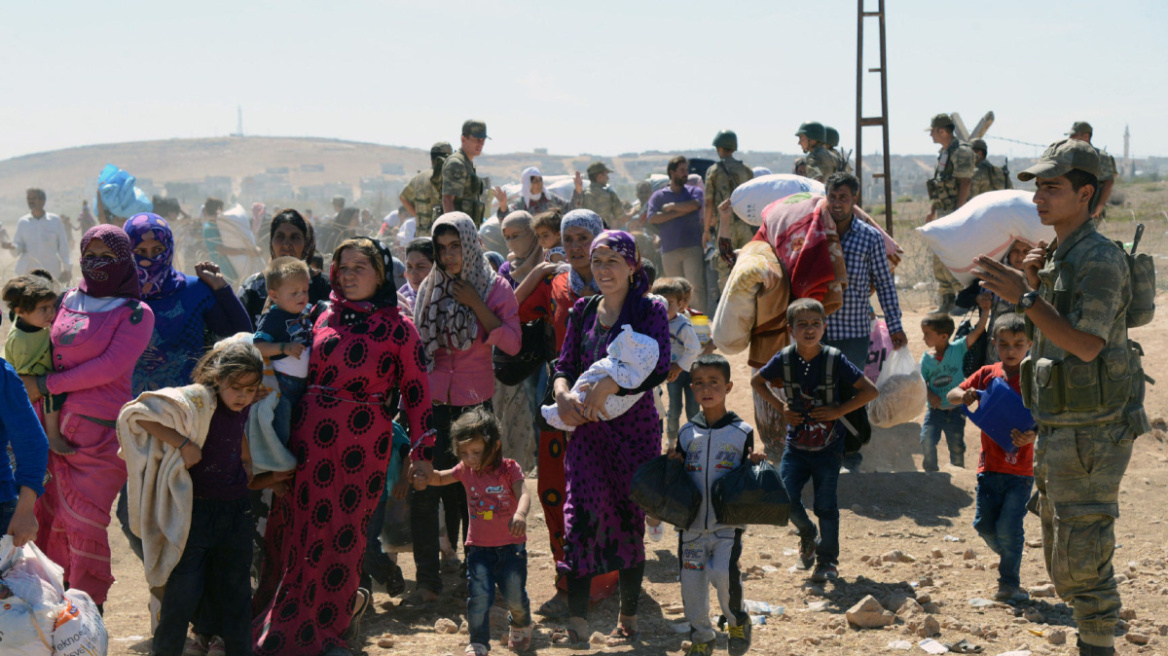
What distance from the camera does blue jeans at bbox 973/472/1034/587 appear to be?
5266 millimetres

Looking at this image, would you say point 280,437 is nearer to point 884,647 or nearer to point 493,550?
point 493,550

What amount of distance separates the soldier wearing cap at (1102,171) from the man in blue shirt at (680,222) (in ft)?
11.9

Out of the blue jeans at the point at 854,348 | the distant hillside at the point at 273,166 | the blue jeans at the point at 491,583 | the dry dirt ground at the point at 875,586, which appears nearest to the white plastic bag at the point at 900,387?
the dry dirt ground at the point at 875,586

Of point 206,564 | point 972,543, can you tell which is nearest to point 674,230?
point 972,543

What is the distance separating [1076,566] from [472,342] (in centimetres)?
279

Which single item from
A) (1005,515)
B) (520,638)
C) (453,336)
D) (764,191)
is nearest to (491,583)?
(520,638)

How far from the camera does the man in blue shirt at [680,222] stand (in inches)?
438

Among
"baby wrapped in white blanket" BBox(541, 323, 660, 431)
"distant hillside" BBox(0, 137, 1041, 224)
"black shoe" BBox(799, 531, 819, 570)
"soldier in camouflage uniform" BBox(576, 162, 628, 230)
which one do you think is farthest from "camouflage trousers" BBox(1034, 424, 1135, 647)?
"distant hillside" BBox(0, 137, 1041, 224)

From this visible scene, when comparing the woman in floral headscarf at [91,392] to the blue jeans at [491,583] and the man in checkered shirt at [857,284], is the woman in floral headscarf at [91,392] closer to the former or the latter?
the blue jeans at [491,583]

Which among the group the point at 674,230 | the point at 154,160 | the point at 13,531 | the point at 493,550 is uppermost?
the point at 154,160

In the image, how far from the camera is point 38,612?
11.1ft

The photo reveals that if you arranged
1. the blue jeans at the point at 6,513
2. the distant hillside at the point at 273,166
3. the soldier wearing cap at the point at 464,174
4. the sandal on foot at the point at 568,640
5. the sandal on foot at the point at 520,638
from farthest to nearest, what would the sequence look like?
the distant hillside at the point at 273,166
the soldier wearing cap at the point at 464,174
the sandal on foot at the point at 568,640
the sandal on foot at the point at 520,638
the blue jeans at the point at 6,513

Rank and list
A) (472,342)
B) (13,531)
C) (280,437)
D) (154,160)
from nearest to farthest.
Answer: (13,531) → (280,437) → (472,342) → (154,160)

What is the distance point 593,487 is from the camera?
4.70 meters
